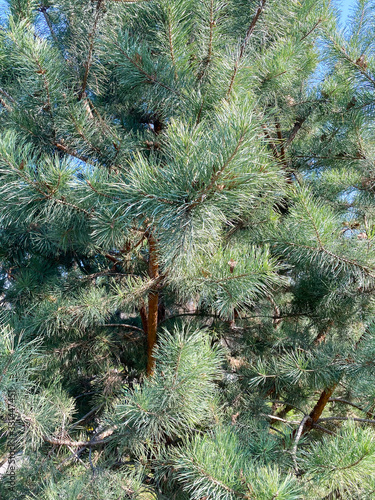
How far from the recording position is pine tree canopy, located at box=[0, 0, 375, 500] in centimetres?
109

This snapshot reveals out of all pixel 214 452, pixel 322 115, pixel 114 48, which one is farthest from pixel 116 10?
pixel 214 452

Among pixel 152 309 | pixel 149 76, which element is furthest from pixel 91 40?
pixel 152 309

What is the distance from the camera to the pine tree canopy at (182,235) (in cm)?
109

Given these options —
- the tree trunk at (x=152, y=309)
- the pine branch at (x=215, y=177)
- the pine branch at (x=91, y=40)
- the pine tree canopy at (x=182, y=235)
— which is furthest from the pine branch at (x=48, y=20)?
the pine branch at (x=215, y=177)

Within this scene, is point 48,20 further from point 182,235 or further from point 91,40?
point 182,235

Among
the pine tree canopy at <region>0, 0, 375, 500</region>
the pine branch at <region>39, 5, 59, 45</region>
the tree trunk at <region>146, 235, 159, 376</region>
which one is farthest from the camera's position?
the pine branch at <region>39, 5, 59, 45</region>

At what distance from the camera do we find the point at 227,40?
1500mm

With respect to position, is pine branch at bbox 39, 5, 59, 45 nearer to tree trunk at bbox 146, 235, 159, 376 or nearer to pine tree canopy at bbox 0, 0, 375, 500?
pine tree canopy at bbox 0, 0, 375, 500

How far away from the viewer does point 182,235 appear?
1011 mm

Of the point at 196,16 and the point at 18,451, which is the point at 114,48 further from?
the point at 18,451

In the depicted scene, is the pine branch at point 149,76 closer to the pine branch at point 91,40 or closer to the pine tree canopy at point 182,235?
the pine tree canopy at point 182,235

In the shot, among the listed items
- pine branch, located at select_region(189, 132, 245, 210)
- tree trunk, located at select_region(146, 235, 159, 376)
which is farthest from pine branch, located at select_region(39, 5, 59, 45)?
pine branch, located at select_region(189, 132, 245, 210)

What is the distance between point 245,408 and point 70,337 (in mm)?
859

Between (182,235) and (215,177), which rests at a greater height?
(215,177)
